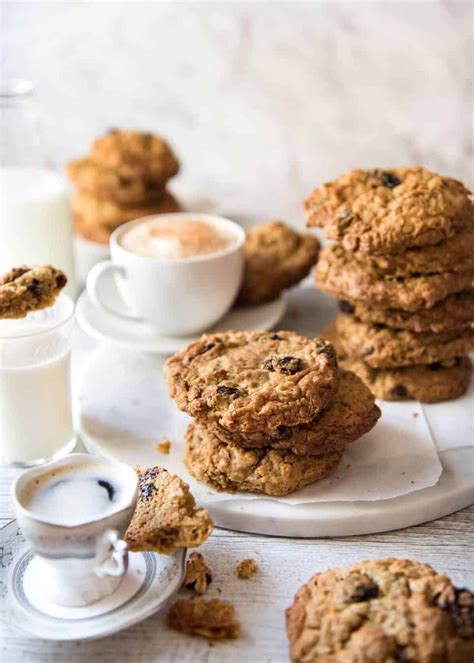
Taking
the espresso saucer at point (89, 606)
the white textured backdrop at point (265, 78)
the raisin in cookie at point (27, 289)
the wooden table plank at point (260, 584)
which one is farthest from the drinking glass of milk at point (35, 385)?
the white textured backdrop at point (265, 78)

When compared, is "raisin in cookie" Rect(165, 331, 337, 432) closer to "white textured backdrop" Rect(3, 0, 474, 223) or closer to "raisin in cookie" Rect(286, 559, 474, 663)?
"raisin in cookie" Rect(286, 559, 474, 663)

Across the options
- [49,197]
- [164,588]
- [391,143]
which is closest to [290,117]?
[391,143]

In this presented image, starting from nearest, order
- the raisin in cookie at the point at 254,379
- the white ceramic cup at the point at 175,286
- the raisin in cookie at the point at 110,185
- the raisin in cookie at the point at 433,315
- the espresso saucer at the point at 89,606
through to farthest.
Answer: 1. the espresso saucer at the point at 89,606
2. the raisin in cookie at the point at 254,379
3. the raisin in cookie at the point at 433,315
4. the white ceramic cup at the point at 175,286
5. the raisin in cookie at the point at 110,185

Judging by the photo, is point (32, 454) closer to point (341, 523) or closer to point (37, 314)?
point (37, 314)

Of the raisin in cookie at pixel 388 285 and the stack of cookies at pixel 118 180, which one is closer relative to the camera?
the raisin in cookie at pixel 388 285

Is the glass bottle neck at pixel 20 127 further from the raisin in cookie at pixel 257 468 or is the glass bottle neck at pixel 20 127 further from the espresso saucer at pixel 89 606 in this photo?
the espresso saucer at pixel 89 606

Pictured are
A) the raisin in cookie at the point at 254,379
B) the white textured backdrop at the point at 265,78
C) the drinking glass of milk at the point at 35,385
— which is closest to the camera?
the raisin in cookie at the point at 254,379

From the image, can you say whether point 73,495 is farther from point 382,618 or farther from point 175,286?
point 175,286

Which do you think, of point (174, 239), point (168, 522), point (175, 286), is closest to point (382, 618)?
point (168, 522)
